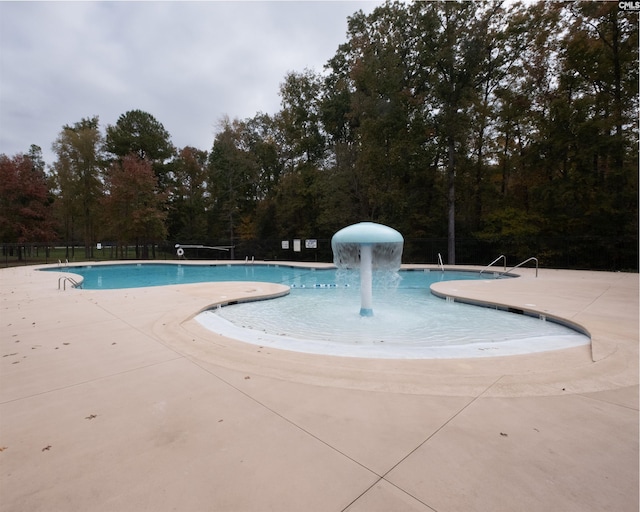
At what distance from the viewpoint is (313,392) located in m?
2.46

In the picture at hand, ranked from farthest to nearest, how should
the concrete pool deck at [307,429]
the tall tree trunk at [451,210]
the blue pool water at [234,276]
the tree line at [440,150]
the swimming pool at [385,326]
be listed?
the tall tree trunk at [451,210] → the tree line at [440,150] → the blue pool water at [234,276] → the swimming pool at [385,326] → the concrete pool deck at [307,429]

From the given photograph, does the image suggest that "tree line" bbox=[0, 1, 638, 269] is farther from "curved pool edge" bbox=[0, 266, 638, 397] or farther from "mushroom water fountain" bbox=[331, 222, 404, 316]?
"mushroom water fountain" bbox=[331, 222, 404, 316]

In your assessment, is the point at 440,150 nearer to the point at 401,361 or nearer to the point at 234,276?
the point at 234,276

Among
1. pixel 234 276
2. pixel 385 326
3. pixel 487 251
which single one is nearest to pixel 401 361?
pixel 385 326

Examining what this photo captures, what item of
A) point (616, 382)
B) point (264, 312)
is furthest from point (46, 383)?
point (616, 382)

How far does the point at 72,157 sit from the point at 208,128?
10928 mm

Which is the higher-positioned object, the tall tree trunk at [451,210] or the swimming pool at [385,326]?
the tall tree trunk at [451,210]

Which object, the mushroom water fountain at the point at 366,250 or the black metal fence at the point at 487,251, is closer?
the mushroom water fountain at the point at 366,250

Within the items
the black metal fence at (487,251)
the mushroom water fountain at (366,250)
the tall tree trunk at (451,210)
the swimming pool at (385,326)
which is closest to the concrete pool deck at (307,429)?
the swimming pool at (385,326)

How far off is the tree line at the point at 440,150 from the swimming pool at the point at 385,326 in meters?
9.33

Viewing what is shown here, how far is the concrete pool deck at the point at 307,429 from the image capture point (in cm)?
141

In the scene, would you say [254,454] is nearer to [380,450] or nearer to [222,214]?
[380,450]

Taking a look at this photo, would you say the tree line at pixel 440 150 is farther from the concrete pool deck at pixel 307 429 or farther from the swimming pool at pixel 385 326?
the concrete pool deck at pixel 307 429

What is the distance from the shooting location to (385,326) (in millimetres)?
5746
